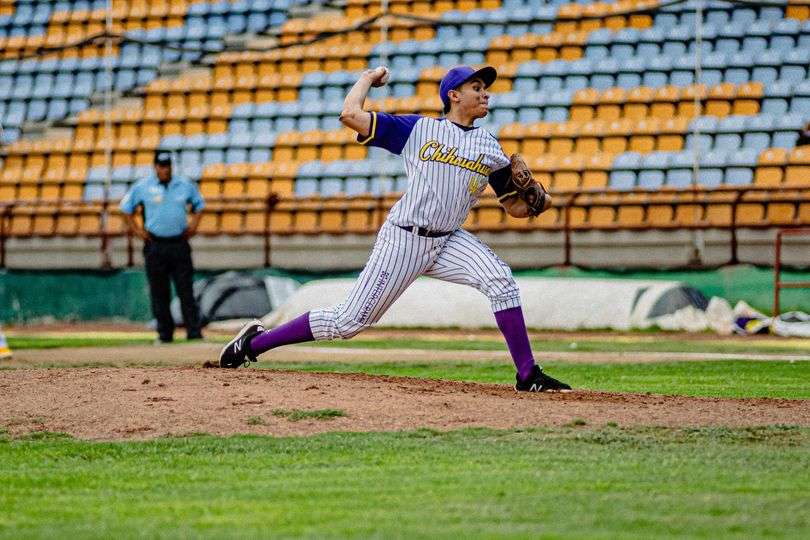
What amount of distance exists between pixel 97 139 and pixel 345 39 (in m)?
4.61

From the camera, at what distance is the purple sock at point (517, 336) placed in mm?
7891

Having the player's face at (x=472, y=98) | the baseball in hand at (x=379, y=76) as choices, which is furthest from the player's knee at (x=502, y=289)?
the baseball in hand at (x=379, y=76)

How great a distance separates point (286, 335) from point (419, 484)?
3171 millimetres

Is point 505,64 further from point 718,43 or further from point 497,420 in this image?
point 497,420

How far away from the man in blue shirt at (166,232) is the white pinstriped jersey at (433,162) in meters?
7.65

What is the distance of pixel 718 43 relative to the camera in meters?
20.4

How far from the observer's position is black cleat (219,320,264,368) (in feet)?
28.3

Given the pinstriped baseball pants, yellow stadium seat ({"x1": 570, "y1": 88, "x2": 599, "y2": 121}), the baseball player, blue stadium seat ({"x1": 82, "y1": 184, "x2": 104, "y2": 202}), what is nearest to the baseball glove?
the baseball player

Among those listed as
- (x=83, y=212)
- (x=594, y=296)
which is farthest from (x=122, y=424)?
(x=83, y=212)

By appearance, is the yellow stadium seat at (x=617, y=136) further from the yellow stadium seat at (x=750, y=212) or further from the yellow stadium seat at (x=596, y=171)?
the yellow stadium seat at (x=750, y=212)

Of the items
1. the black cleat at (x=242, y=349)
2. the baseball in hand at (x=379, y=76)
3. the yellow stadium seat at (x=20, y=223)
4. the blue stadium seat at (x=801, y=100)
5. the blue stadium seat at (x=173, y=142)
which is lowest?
the black cleat at (x=242, y=349)

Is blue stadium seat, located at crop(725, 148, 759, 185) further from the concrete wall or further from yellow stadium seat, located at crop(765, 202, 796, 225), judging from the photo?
the concrete wall

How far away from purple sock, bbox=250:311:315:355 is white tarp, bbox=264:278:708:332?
25.9 feet

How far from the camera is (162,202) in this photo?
49.6 ft
